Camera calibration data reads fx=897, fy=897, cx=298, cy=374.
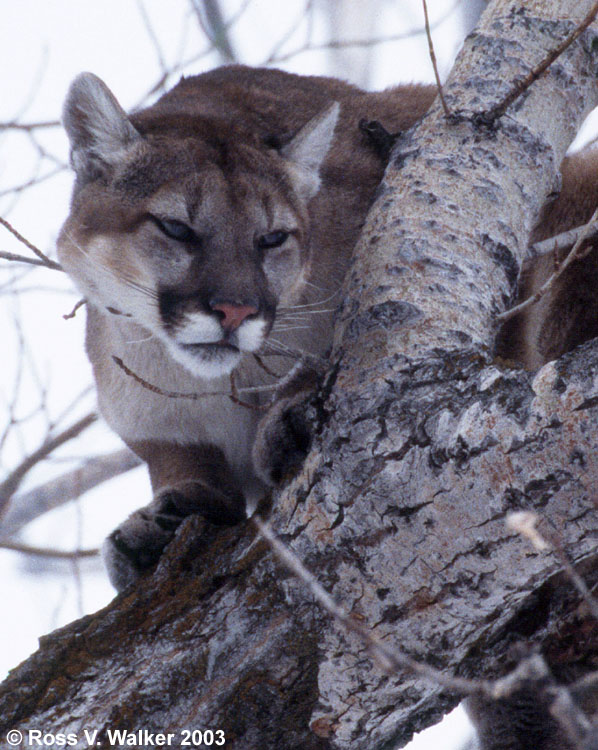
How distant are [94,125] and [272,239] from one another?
0.78m

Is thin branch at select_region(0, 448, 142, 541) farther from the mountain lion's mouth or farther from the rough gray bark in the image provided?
the rough gray bark

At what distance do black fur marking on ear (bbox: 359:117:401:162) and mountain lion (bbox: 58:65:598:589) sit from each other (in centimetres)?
1

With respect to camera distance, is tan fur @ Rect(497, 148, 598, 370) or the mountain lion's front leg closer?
the mountain lion's front leg

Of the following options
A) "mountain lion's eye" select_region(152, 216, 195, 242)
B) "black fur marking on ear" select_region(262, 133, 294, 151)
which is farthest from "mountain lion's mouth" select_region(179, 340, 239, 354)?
"black fur marking on ear" select_region(262, 133, 294, 151)

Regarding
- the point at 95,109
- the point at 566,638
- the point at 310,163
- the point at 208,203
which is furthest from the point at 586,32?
the point at 566,638

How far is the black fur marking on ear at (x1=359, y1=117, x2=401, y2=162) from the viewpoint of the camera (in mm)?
3471

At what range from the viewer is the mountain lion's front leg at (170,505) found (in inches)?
123

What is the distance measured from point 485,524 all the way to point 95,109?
84.7 inches

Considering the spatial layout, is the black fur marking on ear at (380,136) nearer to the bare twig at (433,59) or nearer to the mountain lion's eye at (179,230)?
the bare twig at (433,59)

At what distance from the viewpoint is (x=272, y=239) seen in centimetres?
332

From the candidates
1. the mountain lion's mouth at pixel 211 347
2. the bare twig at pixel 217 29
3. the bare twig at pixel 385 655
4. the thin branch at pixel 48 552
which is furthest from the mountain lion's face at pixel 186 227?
the bare twig at pixel 217 29

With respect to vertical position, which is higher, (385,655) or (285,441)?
(285,441)

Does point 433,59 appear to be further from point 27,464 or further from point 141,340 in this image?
point 27,464

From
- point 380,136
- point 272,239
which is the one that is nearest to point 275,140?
point 380,136
